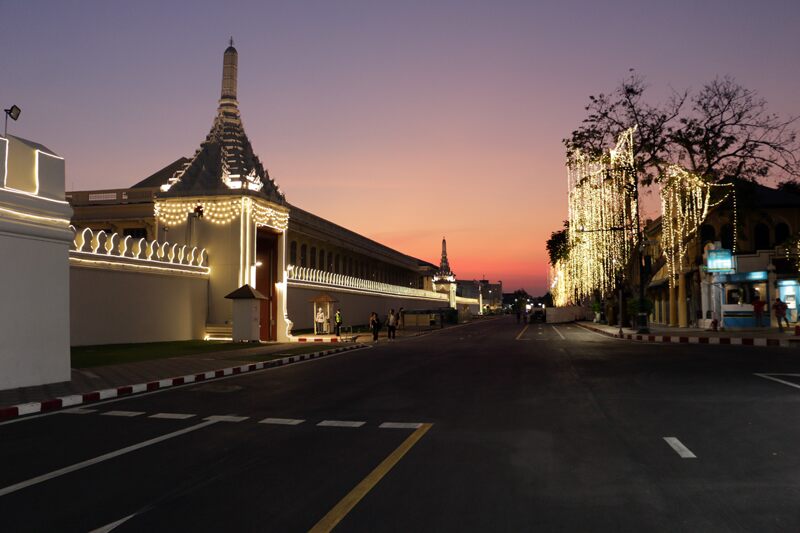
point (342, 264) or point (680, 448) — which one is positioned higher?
point (342, 264)

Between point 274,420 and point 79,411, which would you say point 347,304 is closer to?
point 79,411

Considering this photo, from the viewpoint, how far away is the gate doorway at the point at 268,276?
3612 centimetres

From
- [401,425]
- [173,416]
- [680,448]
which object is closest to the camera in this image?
[680,448]

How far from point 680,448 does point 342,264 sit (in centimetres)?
6241

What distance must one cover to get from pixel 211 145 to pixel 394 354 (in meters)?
17.9

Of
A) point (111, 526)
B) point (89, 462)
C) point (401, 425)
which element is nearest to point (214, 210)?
point (401, 425)

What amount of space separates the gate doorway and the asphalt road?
2317 centimetres

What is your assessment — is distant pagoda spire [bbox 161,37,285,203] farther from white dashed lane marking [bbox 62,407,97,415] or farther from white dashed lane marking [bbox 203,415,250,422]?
white dashed lane marking [bbox 203,415,250,422]

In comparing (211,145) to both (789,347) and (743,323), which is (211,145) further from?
(743,323)

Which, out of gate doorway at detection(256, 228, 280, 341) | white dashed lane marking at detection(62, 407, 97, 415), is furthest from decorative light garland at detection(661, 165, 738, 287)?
white dashed lane marking at detection(62, 407, 97, 415)

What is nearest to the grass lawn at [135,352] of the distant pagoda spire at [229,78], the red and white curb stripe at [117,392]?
the red and white curb stripe at [117,392]

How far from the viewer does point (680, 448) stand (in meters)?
7.39

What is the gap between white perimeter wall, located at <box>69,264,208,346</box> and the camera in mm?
24422

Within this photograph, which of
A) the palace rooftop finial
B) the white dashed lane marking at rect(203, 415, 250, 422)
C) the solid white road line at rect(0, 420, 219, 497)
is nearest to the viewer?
the solid white road line at rect(0, 420, 219, 497)
